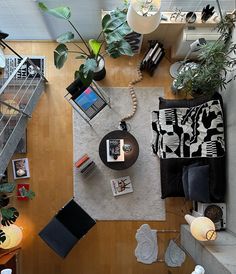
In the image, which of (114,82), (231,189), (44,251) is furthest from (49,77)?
(231,189)

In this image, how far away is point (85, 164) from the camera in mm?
4344

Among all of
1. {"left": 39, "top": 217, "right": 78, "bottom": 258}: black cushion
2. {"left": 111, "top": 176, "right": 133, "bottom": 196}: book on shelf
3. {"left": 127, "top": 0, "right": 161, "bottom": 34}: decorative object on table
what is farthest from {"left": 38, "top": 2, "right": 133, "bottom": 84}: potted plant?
{"left": 39, "top": 217, "right": 78, "bottom": 258}: black cushion

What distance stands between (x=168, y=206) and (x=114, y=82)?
196 centimetres

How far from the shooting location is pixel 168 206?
173 inches

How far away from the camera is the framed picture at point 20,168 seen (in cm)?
447

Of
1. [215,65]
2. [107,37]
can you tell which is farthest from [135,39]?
[215,65]

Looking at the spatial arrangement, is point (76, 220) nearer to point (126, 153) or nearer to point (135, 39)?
point (126, 153)

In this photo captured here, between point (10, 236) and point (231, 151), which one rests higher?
point (231, 151)

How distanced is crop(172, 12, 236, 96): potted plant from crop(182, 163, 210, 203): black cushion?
94 centimetres

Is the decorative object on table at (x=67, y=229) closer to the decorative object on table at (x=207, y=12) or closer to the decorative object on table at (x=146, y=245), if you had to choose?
the decorative object on table at (x=146, y=245)

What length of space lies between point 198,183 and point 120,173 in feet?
4.04

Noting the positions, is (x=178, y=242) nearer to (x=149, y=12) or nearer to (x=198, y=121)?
(x=198, y=121)

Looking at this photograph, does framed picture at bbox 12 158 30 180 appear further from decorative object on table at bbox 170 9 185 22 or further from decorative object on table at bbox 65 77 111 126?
decorative object on table at bbox 170 9 185 22

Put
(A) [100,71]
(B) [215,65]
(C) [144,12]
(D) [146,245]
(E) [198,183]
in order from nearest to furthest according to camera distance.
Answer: (C) [144,12] < (B) [215,65] < (E) [198,183] < (D) [146,245] < (A) [100,71]
